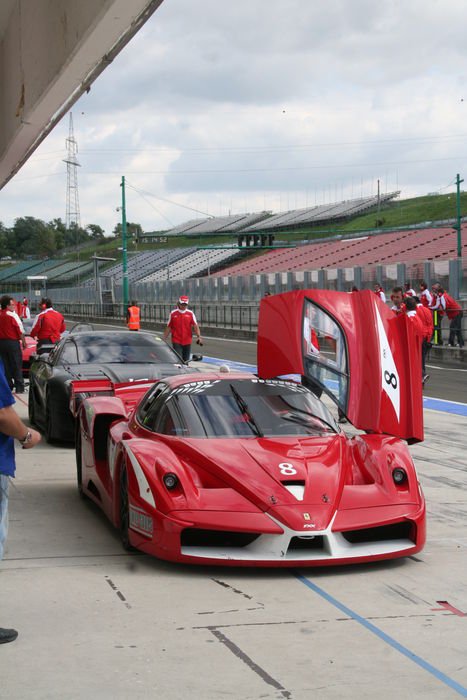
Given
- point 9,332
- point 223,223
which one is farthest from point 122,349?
point 223,223

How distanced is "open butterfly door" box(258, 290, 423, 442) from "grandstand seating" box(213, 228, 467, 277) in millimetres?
40409

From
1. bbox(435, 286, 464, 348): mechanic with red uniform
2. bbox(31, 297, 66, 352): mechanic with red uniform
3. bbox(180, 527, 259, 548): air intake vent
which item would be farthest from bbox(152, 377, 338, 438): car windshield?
bbox(435, 286, 464, 348): mechanic with red uniform

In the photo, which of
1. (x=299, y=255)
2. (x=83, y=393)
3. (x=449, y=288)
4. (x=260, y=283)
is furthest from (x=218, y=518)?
(x=299, y=255)

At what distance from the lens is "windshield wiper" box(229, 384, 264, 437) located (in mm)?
7527

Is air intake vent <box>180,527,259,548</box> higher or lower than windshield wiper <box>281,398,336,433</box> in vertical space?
lower

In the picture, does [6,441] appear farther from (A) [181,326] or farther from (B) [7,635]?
(A) [181,326]

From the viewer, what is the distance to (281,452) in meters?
7.11

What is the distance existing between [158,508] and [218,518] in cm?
41

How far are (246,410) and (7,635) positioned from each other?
3.05 metres

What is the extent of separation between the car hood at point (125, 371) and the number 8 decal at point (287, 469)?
18.6 ft

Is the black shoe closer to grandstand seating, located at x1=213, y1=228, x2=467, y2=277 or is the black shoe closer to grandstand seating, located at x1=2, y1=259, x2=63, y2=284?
grandstand seating, located at x1=213, y1=228, x2=467, y2=277

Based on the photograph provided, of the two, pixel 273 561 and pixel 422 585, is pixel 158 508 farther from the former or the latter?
pixel 422 585

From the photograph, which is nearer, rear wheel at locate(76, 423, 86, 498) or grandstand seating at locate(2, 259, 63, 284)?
rear wheel at locate(76, 423, 86, 498)

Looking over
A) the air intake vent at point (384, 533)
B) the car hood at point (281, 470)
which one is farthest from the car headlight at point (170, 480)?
the air intake vent at point (384, 533)
